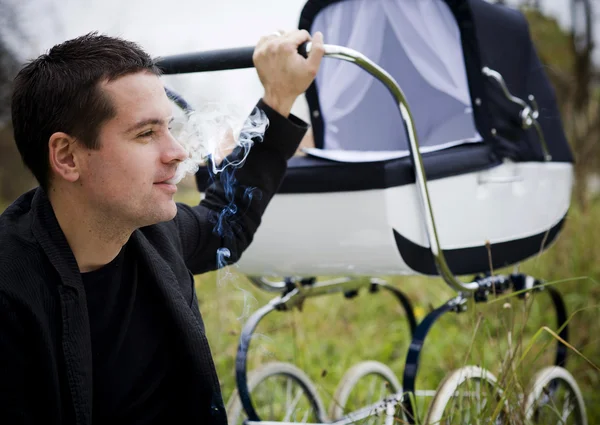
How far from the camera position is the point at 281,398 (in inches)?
120

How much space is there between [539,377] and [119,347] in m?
1.43

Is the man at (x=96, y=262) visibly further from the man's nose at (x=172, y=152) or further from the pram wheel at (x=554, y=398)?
the pram wheel at (x=554, y=398)

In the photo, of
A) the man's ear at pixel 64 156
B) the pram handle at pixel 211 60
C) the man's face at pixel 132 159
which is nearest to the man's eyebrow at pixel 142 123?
the man's face at pixel 132 159

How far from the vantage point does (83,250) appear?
5.10 feet

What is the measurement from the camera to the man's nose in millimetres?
1577

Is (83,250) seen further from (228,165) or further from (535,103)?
(535,103)

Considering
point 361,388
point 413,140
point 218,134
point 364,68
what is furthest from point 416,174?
point 361,388

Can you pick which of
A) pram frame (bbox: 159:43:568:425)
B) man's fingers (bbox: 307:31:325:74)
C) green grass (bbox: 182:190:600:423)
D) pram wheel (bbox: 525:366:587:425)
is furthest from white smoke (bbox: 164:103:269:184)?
green grass (bbox: 182:190:600:423)

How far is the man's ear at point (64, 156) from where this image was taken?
1505 millimetres

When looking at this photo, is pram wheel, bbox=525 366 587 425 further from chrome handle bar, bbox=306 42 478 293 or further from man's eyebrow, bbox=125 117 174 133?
man's eyebrow, bbox=125 117 174 133

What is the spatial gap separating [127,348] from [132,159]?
391 mm

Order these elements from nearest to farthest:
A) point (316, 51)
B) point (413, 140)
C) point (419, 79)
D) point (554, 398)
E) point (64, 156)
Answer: point (64, 156), point (316, 51), point (413, 140), point (554, 398), point (419, 79)

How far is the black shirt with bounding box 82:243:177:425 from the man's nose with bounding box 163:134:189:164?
0.75 feet

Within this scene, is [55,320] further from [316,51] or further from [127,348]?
[316,51]
